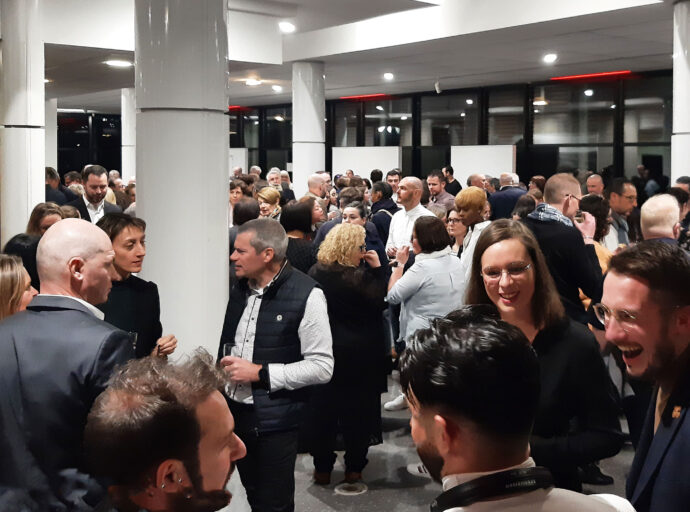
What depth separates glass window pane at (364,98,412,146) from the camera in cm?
2134

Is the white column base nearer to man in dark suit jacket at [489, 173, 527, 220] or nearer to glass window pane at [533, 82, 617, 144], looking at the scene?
man in dark suit jacket at [489, 173, 527, 220]

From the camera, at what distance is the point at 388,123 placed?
21.8 meters

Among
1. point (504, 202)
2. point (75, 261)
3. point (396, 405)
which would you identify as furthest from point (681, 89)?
point (75, 261)

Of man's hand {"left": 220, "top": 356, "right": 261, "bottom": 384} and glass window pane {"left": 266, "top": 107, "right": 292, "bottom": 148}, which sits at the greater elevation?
glass window pane {"left": 266, "top": 107, "right": 292, "bottom": 148}

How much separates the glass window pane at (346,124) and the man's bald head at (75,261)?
66.3 ft

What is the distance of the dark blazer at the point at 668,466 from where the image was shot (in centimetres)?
182

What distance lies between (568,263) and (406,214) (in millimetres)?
2999

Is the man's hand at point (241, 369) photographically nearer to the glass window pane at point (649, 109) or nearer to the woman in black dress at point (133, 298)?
the woman in black dress at point (133, 298)

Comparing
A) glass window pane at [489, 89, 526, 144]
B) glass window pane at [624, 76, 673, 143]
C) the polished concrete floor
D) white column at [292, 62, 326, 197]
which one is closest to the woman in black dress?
the polished concrete floor

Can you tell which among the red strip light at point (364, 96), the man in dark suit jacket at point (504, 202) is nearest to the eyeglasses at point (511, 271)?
the man in dark suit jacket at point (504, 202)

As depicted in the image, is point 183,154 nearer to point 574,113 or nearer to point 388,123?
point 574,113

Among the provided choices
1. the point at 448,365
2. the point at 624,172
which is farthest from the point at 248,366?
the point at 624,172

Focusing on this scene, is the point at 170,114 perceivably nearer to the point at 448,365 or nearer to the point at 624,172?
the point at 448,365

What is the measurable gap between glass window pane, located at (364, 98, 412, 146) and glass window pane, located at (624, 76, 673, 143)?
6.22m
